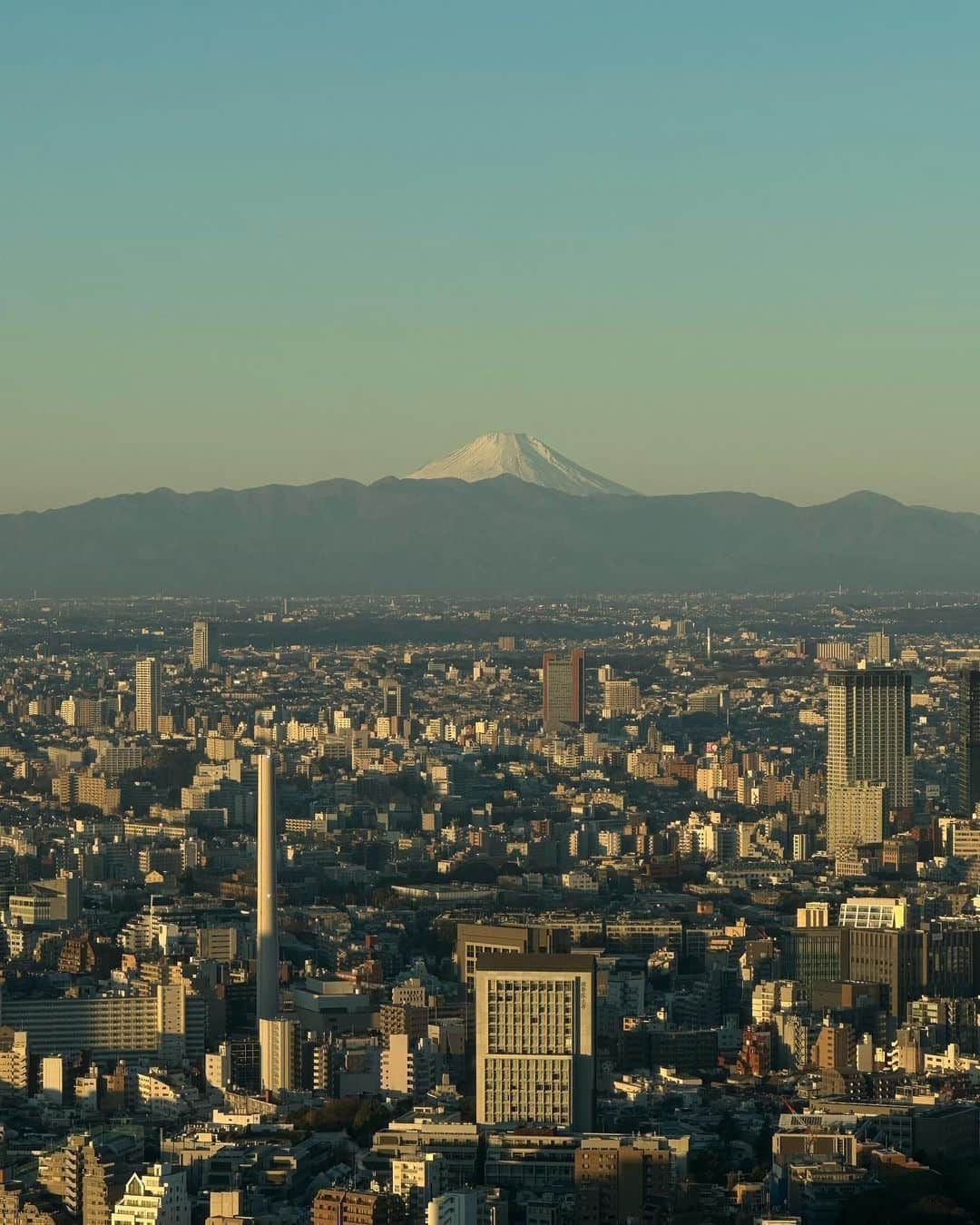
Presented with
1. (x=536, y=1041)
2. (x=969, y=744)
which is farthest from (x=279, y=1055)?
(x=969, y=744)

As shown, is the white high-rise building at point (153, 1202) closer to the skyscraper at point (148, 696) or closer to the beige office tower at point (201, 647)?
the skyscraper at point (148, 696)

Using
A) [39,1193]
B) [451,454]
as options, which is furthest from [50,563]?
[39,1193]

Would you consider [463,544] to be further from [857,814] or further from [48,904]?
[48,904]

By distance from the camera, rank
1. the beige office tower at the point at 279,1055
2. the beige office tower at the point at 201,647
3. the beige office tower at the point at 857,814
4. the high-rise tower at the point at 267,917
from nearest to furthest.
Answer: the beige office tower at the point at 279,1055 → the high-rise tower at the point at 267,917 → the beige office tower at the point at 857,814 → the beige office tower at the point at 201,647

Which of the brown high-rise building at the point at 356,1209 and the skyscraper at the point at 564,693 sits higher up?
the skyscraper at the point at 564,693

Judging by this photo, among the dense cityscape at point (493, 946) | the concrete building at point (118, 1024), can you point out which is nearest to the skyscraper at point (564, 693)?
the dense cityscape at point (493, 946)
